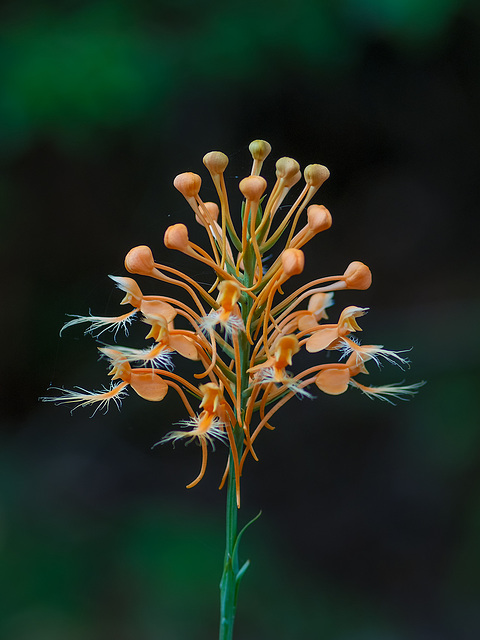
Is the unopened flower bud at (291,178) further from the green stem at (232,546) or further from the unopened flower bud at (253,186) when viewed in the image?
the green stem at (232,546)

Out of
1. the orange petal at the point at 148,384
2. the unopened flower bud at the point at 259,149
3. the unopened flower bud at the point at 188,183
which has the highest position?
the unopened flower bud at the point at 259,149

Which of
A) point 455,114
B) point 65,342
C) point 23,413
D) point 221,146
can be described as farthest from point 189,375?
point 455,114

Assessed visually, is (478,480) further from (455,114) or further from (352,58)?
(352,58)

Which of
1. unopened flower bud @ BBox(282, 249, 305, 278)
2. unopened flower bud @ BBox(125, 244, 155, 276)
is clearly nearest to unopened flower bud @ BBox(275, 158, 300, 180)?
unopened flower bud @ BBox(282, 249, 305, 278)

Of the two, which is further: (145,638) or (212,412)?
Answer: (145,638)

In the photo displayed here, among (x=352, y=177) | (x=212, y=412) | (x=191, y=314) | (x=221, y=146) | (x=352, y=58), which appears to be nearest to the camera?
(x=212, y=412)

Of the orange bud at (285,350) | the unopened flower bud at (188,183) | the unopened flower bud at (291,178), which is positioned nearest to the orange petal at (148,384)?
the orange bud at (285,350)

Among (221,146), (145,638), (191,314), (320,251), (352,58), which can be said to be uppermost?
(352,58)
